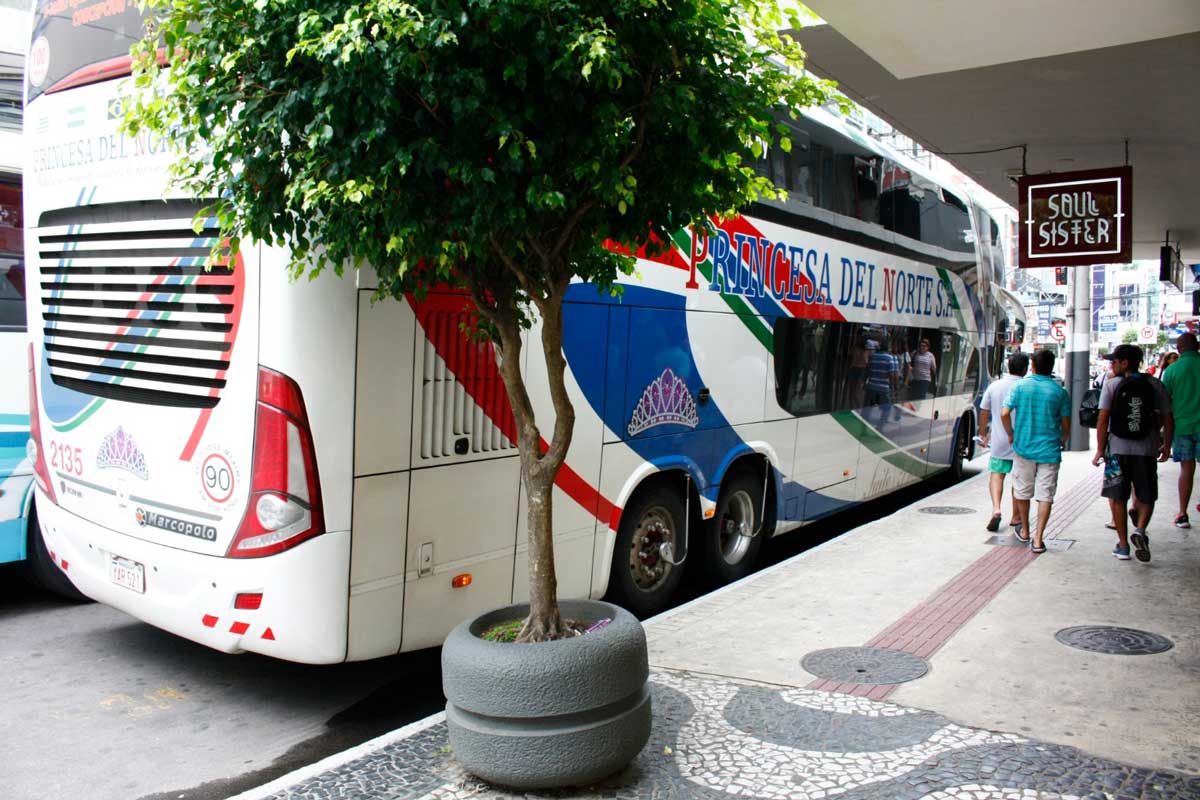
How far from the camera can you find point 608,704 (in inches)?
156

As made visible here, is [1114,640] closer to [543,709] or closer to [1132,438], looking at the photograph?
[1132,438]

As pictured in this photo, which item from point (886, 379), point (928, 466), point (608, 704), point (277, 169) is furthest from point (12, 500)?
point (928, 466)

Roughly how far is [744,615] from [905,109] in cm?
492

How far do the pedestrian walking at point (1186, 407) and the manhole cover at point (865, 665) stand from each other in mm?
5560

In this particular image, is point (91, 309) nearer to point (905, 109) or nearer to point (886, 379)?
point (905, 109)

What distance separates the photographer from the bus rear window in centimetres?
527

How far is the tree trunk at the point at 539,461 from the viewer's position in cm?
428

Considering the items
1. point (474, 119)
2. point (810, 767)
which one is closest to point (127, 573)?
point (474, 119)

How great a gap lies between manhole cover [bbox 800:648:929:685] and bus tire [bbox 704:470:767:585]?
2.17 m

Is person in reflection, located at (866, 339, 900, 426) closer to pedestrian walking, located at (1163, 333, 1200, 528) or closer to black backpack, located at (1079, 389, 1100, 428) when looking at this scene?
black backpack, located at (1079, 389, 1100, 428)

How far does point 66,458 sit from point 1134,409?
801 cm

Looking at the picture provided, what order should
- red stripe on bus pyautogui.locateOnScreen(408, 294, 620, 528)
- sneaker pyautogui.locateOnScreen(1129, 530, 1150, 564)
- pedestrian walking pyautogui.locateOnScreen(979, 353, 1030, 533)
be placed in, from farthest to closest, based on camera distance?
pedestrian walking pyautogui.locateOnScreen(979, 353, 1030, 533) < sneaker pyautogui.locateOnScreen(1129, 530, 1150, 564) < red stripe on bus pyautogui.locateOnScreen(408, 294, 620, 528)

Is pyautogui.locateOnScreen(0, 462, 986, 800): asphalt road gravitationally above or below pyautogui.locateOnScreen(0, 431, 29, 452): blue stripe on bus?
below

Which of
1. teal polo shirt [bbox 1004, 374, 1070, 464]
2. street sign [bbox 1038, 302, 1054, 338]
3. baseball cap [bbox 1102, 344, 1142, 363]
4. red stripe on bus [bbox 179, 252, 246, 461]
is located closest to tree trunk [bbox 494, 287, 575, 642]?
red stripe on bus [bbox 179, 252, 246, 461]
